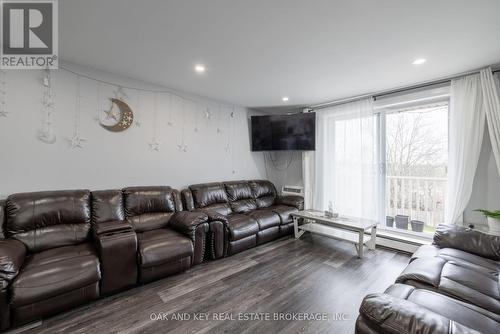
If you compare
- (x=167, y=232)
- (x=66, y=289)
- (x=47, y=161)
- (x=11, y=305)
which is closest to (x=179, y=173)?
(x=167, y=232)

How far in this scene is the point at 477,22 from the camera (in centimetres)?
172

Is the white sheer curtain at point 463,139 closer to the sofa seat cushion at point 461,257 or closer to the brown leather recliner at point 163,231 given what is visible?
the sofa seat cushion at point 461,257

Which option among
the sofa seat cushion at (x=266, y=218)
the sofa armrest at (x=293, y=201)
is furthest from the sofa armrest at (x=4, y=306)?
the sofa armrest at (x=293, y=201)

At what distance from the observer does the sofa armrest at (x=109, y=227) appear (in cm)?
211

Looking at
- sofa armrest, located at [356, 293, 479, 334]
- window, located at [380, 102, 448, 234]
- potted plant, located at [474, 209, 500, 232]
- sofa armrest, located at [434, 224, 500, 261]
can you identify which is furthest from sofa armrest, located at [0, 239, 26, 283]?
window, located at [380, 102, 448, 234]

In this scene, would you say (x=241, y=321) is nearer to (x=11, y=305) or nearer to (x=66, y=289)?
(x=66, y=289)

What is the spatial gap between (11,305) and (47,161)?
1544 millimetres

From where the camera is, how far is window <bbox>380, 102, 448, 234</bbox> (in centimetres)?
325

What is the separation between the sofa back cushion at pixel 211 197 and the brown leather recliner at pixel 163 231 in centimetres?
31

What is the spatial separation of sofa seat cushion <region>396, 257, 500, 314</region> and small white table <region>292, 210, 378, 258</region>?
1143mm

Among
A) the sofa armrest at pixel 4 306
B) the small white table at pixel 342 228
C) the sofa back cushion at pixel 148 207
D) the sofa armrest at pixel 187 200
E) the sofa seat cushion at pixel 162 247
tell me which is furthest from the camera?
the sofa armrest at pixel 187 200

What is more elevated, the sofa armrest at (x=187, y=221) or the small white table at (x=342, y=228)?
the sofa armrest at (x=187, y=221)

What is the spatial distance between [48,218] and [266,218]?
8.87ft

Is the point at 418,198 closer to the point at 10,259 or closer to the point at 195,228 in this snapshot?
the point at 195,228
